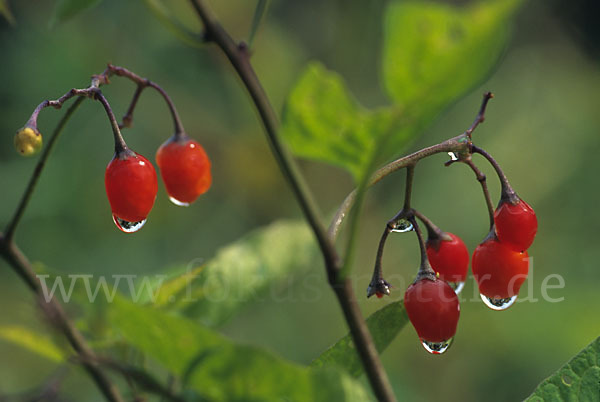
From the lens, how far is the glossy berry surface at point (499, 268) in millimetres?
1312

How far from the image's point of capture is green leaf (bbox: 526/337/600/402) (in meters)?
1.03

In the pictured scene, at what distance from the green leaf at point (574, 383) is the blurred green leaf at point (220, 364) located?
40 centimetres

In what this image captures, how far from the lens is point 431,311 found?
3.66 feet

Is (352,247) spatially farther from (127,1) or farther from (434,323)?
(127,1)

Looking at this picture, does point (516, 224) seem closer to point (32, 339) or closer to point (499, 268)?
point (499, 268)

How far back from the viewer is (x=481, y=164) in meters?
4.31

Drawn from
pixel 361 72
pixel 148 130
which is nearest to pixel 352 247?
pixel 148 130

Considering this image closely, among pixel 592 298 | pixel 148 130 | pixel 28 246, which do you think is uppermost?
pixel 148 130

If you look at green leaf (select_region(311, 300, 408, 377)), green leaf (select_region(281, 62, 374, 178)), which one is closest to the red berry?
green leaf (select_region(311, 300, 408, 377))

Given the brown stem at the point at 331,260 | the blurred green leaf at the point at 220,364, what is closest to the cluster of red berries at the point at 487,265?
the brown stem at the point at 331,260

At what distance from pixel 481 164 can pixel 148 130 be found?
2157 millimetres

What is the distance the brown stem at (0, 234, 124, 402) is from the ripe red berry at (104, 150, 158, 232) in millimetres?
202

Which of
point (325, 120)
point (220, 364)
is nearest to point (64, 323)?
point (220, 364)

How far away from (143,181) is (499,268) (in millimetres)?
708
